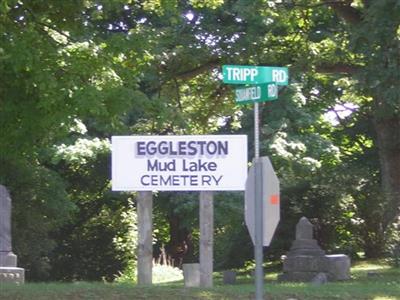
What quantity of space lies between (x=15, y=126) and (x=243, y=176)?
11.1ft

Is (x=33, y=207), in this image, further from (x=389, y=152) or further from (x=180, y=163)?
(x=180, y=163)

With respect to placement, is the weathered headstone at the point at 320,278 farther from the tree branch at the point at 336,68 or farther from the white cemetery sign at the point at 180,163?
the tree branch at the point at 336,68

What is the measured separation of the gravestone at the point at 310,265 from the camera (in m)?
19.4

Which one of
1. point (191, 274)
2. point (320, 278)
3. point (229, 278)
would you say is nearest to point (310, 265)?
point (320, 278)

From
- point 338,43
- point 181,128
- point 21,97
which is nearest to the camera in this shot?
point 21,97

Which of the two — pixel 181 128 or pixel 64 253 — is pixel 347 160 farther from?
Answer: pixel 181 128

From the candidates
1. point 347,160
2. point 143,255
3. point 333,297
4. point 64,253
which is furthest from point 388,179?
point 333,297

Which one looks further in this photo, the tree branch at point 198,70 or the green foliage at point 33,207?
the green foliage at point 33,207

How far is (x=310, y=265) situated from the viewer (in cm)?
1952

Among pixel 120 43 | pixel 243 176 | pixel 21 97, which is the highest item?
pixel 120 43

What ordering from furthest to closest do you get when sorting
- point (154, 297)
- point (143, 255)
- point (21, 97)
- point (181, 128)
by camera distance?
point (181, 128), point (143, 255), point (21, 97), point (154, 297)

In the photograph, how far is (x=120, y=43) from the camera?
528 inches

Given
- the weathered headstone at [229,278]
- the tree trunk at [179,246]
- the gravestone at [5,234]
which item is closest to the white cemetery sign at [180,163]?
the gravestone at [5,234]

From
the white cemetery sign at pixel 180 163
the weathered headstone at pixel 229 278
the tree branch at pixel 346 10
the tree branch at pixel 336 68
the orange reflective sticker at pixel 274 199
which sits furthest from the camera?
the tree branch at pixel 336 68
